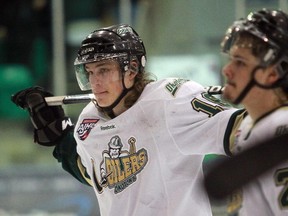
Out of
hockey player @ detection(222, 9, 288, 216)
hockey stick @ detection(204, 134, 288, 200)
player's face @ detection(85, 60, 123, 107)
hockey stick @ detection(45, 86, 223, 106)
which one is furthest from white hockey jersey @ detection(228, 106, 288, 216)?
hockey stick @ detection(45, 86, 223, 106)

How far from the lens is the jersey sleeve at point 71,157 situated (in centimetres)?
315

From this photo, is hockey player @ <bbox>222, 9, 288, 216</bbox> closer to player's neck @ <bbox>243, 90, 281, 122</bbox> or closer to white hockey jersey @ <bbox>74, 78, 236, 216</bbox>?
player's neck @ <bbox>243, 90, 281, 122</bbox>

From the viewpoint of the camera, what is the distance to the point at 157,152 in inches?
106

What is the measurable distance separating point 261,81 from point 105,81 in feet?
3.31

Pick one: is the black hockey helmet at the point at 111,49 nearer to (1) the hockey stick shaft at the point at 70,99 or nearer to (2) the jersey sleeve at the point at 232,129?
(1) the hockey stick shaft at the point at 70,99

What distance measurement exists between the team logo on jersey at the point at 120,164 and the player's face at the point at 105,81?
14 centimetres

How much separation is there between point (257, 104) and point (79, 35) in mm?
5303

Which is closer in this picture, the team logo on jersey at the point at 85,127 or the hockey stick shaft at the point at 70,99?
the team logo on jersey at the point at 85,127

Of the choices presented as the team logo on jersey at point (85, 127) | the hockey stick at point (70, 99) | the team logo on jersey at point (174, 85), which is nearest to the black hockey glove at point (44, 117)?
the hockey stick at point (70, 99)

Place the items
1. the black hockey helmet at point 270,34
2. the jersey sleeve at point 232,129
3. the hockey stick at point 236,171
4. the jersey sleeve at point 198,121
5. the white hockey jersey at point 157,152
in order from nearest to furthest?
1. the hockey stick at point 236,171
2. the black hockey helmet at point 270,34
3. the jersey sleeve at point 232,129
4. the jersey sleeve at point 198,121
5. the white hockey jersey at point 157,152

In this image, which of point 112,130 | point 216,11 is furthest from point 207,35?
point 112,130

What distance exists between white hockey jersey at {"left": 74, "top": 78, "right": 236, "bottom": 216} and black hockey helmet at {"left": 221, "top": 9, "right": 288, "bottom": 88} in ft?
1.97

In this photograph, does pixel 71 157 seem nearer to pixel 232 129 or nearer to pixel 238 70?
pixel 232 129

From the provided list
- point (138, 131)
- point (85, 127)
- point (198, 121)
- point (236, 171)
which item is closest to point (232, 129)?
point (198, 121)
